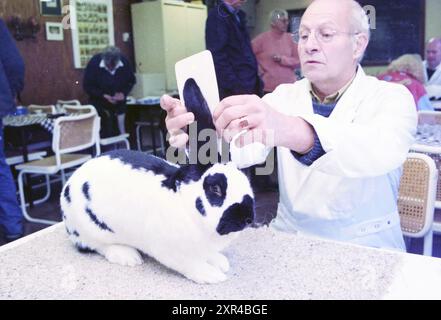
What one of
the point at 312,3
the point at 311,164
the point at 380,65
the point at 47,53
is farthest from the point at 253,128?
the point at 380,65

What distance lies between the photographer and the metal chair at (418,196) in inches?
42.3

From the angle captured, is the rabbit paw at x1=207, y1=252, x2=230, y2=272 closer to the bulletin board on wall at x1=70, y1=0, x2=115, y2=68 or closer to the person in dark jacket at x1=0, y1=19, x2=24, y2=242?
the person in dark jacket at x1=0, y1=19, x2=24, y2=242

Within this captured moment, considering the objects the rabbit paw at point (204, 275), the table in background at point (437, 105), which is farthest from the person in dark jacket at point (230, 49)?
the table in background at point (437, 105)

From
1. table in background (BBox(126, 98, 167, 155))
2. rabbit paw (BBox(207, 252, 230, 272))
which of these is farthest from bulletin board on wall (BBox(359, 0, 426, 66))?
rabbit paw (BBox(207, 252, 230, 272))

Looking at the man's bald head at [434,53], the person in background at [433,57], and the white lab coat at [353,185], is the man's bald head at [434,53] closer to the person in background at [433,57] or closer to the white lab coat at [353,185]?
the person in background at [433,57]

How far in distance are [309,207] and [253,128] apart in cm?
44

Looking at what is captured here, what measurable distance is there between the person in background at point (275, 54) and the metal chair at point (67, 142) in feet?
4.78

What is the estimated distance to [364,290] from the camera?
0.58 m

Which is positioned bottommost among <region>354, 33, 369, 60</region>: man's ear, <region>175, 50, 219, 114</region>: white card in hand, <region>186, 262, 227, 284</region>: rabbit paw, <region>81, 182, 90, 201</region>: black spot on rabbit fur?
<region>186, 262, 227, 284</region>: rabbit paw

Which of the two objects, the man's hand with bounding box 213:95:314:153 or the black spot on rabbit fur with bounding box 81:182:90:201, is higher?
the man's hand with bounding box 213:95:314:153

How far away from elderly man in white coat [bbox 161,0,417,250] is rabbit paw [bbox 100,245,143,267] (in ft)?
0.56

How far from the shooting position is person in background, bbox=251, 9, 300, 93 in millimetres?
3568

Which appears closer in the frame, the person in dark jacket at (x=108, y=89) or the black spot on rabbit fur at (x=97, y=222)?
the black spot on rabbit fur at (x=97, y=222)

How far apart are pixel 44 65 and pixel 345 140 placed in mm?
4127
